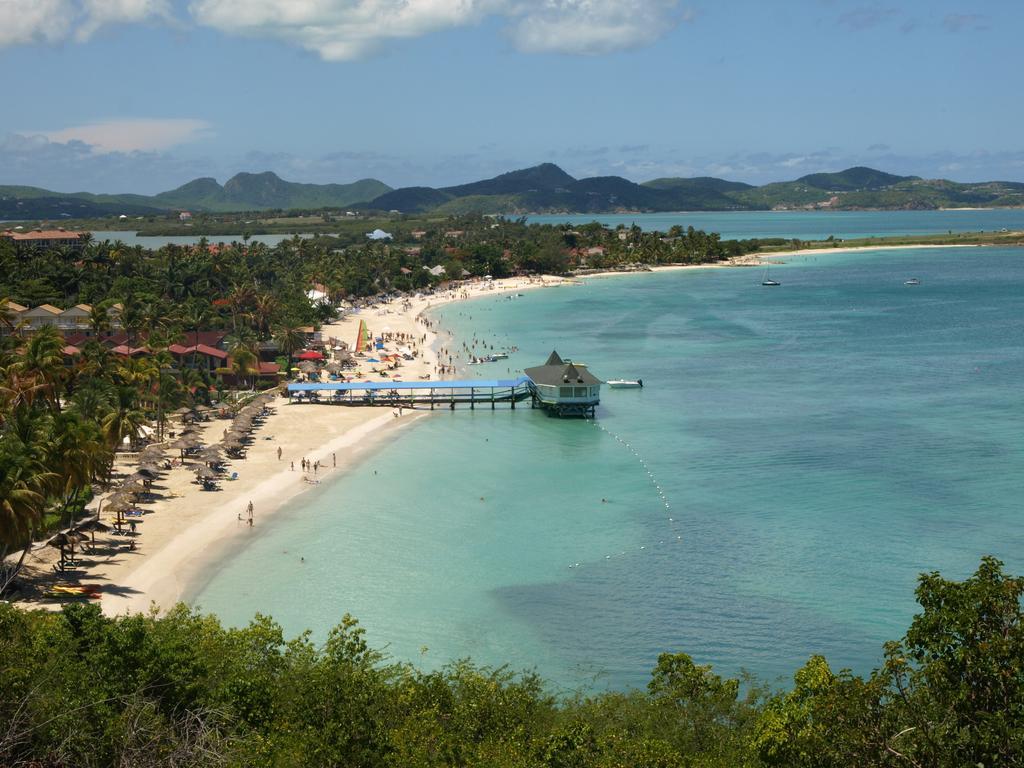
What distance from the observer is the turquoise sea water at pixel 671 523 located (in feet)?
89.5

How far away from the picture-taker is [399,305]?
11044cm

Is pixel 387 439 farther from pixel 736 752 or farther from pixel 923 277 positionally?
pixel 923 277

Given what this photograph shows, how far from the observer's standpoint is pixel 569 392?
5522 cm

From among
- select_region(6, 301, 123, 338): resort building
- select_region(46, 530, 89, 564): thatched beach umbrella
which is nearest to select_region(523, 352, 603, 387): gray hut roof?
select_region(6, 301, 123, 338): resort building

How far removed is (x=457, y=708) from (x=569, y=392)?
125 ft

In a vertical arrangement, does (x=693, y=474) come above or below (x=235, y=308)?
below

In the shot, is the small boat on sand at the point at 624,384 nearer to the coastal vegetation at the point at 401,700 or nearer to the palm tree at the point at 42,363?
the palm tree at the point at 42,363

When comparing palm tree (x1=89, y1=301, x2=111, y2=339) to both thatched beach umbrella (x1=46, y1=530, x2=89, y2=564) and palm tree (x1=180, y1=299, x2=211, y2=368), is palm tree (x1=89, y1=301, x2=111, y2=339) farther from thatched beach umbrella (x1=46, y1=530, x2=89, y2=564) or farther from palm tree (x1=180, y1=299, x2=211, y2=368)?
thatched beach umbrella (x1=46, y1=530, x2=89, y2=564)

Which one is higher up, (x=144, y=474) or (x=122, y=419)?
(x=122, y=419)

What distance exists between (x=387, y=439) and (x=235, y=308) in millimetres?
32386

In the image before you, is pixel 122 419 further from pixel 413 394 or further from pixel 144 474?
pixel 413 394

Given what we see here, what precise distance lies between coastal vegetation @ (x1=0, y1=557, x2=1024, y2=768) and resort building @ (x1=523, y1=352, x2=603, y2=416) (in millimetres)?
33693

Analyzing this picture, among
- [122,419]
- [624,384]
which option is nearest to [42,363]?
[122,419]

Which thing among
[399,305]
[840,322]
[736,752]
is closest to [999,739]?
[736,752]
